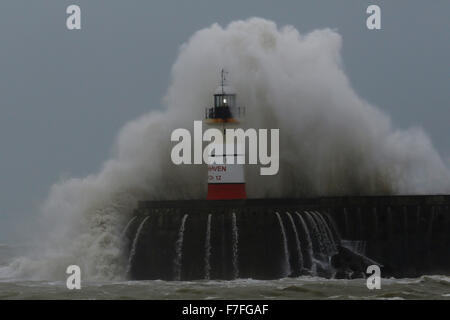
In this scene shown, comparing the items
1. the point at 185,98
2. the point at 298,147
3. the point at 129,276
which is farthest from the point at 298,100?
the point at 129,276

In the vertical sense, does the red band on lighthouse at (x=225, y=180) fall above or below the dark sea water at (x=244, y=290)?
above

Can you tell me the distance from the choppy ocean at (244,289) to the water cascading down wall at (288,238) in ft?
3.72

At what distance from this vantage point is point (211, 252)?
31.9m

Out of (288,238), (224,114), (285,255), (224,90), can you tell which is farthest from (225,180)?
(285,255)

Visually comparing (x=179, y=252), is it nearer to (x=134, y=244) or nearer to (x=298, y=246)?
(x=134, y=244)

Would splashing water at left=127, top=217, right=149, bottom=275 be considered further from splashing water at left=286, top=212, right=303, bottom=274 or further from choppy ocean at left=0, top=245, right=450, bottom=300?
splashing water at left=286, top=212, right=303, bottom=274

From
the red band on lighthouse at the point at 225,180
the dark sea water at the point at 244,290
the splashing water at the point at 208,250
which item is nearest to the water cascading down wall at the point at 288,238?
the splashing water at the point at 208,250

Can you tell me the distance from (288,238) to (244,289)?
4631mm

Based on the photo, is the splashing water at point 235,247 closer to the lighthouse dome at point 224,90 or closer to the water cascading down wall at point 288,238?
the water cascading down wall at point 288,238

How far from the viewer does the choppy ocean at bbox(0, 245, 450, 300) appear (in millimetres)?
26469

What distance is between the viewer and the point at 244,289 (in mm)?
27828

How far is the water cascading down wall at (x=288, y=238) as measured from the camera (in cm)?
3180

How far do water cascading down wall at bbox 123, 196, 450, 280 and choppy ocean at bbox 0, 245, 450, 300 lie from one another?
3.72ft
